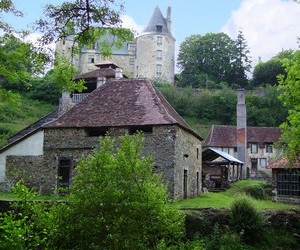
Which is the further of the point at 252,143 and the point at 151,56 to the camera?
the point at 151,56

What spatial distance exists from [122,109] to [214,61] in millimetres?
49483

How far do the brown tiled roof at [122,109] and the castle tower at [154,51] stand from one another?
40.2m

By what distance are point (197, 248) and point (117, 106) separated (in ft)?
51.5

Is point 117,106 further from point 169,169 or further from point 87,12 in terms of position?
point 87,12

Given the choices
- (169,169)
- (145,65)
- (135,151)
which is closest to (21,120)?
(145,65)

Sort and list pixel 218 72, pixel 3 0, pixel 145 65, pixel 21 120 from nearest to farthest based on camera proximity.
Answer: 1. pixel 3 0
2. pixel 21 120
3. pixel 145 65
4. pixel 218 72

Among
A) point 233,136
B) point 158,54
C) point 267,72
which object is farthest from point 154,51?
point 233,136

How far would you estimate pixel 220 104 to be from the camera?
61562 mm

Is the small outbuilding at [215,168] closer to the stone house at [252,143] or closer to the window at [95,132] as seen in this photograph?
the window at [95,132]

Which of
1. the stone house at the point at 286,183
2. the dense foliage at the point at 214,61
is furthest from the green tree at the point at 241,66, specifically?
the stone house at the point at 286,183

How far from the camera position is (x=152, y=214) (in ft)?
31.8

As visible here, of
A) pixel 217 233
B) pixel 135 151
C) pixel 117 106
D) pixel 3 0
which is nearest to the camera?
pixel 135 151

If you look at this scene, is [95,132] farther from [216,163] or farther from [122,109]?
[216,163]

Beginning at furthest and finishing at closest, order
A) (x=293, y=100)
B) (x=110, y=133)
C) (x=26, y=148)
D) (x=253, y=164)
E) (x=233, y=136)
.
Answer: (x=253, y=164)
(x=233, y=136)
(x=26, y=148)
(x=110, y=133)
(x=293, y=100)
